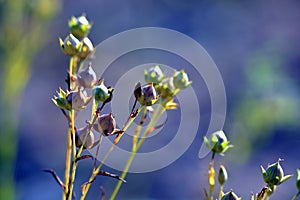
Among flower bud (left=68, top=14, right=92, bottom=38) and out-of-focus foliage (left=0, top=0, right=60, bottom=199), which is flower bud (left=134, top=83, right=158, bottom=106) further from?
out-of-focus foliage (left=0, top=0, right=60, bottom=199)

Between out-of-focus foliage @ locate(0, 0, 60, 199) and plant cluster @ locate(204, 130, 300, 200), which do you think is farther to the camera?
out-of-focus foliage @ locate(0, 0, 60, 199)

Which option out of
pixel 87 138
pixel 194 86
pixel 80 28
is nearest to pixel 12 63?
pixel 80 28

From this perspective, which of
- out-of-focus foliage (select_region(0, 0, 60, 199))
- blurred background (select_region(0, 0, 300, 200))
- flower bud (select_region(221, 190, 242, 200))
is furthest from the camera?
blurred background (select_region(0, 0, 300, 200))

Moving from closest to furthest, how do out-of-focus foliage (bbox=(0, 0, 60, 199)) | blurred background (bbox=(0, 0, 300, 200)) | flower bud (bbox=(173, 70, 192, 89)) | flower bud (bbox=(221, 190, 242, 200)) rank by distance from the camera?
flower bud (bbox=(221, 190, 242, 200)), flower bud (bbox=(173, 70, 192, 89)), out-of-focus foliage (bbox=(0, 0, 60, 199)), blurred background (bbox=(0, 0, 300, 200))

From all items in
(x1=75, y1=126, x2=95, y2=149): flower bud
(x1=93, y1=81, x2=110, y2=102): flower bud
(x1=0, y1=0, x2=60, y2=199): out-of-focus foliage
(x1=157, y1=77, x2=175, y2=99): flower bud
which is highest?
(x1=0, y1=0, x2=60, y2=199): out-of-focus foliage

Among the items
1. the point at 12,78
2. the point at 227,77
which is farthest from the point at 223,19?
the point at 12,78

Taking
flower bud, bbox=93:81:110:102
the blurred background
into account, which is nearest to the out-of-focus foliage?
the blurred background

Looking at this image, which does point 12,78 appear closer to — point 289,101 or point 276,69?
point 289,101
